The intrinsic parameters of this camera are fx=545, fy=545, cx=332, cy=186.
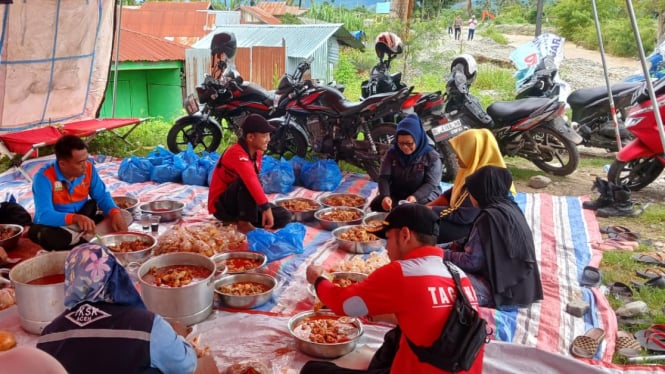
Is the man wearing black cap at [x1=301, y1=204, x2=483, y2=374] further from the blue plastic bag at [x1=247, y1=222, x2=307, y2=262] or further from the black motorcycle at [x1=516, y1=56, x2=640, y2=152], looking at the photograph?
the black motorcycle at [x1=516, y1=56, x2=640, y2=152]

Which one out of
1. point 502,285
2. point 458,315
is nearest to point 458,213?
point 502,285

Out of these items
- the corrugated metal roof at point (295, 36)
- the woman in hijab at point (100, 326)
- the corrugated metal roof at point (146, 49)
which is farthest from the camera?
the corrugated metal roof at point (295, 36)

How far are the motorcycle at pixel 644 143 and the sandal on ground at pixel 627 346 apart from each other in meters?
2.29

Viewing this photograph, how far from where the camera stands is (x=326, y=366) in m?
2.44

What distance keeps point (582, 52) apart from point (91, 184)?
1682 cm

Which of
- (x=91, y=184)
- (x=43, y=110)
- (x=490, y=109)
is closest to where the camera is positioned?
(x=91, y=184)

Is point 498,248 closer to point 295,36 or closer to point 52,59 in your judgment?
point 52,59

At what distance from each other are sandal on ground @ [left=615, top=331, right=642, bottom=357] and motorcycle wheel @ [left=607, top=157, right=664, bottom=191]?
286 centimetres

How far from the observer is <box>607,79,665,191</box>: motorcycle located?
4961 mm

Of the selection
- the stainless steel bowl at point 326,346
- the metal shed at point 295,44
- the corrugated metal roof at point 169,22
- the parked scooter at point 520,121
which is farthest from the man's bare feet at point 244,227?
the corrugated metal roof at point 169,22

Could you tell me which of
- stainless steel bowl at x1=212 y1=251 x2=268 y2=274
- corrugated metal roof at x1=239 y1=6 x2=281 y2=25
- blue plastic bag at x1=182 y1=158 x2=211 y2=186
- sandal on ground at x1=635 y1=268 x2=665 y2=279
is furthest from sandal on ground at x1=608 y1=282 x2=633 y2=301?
corrugated metal roof at x1=239 y1=6 x2=281 y2=25

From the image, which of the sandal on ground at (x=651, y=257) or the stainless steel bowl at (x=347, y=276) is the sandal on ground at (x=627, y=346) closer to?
the sandal on ground at (x=651, y=257)

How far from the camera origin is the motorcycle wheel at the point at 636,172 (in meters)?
5.58

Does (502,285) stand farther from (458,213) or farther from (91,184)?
(91,184)
